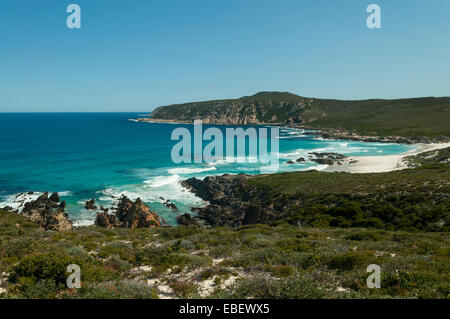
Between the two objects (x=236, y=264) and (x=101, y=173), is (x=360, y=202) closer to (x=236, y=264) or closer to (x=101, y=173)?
(x=236, y=264)

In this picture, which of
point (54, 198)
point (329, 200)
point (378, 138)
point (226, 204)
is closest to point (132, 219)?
point (226, 204)

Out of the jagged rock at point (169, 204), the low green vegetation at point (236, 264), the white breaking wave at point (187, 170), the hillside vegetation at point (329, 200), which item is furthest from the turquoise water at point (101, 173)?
the low green vegetation at point (236, 264)

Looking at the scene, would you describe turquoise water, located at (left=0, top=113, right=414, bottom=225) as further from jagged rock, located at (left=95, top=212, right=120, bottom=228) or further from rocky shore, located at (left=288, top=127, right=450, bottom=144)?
rocky shore, located at (left=288, top=127, right=450, bottom=144)

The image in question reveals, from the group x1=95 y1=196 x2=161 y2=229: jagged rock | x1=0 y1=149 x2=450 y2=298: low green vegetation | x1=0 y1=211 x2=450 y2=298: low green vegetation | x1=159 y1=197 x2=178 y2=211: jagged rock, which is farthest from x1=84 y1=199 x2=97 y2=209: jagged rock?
x1=0 y1=211 x2=450 y2=298: low green vegetation

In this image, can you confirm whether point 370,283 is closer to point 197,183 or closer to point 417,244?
point 417,244

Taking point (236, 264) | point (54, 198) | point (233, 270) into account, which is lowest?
point (54, 198)

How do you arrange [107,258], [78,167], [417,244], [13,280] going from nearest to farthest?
[13,280] → [107,258] → [417,244] → [78,167]

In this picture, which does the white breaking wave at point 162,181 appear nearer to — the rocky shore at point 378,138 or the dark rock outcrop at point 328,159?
the dark rock outcrop at point 328,159
